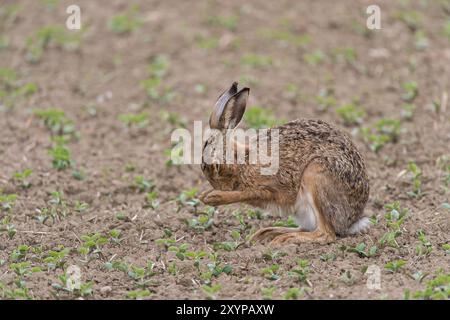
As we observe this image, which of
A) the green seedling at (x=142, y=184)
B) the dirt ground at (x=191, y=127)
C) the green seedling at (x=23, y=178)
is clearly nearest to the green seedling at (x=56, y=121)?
the dirt ground at (x=191, y=127)

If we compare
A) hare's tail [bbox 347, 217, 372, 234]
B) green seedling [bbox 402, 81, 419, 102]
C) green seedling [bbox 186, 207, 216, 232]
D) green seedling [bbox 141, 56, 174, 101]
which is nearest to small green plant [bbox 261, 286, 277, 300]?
hare's tail [bbox 347, 217, 372, 234]

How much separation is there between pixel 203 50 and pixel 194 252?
558 cm

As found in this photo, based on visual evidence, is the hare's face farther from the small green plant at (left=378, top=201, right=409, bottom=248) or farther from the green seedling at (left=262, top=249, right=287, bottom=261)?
the small green plant at (left=378, top=201, right=409, bottom=248)

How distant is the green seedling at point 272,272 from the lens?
6.14m

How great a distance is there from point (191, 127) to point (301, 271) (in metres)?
3.86

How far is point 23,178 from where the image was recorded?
27.0 ft

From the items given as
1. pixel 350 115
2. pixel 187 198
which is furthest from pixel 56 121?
pixel 350 115

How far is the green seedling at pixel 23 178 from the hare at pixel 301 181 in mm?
2161

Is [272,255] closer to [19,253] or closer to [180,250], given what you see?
[180,250]

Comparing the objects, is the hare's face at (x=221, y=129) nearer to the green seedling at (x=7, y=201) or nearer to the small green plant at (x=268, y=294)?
the small green plant at (x=268, y=294)

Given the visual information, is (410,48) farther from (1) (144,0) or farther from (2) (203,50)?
(1) (144,0)

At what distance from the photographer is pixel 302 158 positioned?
6.97 metres

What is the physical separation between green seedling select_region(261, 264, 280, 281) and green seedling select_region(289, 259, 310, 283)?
0.38 ft

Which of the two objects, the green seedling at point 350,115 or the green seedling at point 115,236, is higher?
the green seedling at point 350,115
